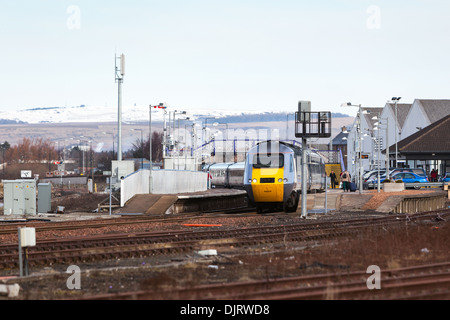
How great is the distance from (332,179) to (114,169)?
34.5 m

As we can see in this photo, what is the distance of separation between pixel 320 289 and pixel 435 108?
99.5 m

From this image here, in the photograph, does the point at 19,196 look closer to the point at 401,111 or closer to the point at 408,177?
the point at 408,177

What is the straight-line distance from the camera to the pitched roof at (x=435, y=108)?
104750mm

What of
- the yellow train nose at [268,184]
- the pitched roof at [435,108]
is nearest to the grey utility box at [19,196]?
the yellow train nose at [268,184]

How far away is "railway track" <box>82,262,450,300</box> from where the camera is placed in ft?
36.2

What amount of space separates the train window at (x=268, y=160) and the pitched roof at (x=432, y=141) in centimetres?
4442

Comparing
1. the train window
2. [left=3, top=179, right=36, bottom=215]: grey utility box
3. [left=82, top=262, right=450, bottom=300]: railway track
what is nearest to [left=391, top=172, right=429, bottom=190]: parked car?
the train window

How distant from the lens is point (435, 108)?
10669cm

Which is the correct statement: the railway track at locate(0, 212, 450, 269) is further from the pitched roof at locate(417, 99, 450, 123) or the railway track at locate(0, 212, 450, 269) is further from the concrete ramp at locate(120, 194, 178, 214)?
the pitched roof at locate(417, 99, 450, 123)

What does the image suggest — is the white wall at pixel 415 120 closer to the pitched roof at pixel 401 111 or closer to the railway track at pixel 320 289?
the pitched roof at pixel 401 111

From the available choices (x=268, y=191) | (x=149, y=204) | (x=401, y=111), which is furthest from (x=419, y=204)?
(x=401, y=111)

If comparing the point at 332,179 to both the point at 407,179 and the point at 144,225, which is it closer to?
the point at 407,179

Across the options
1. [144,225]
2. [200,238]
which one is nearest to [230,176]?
[144,225]

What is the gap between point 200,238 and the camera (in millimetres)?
20656
